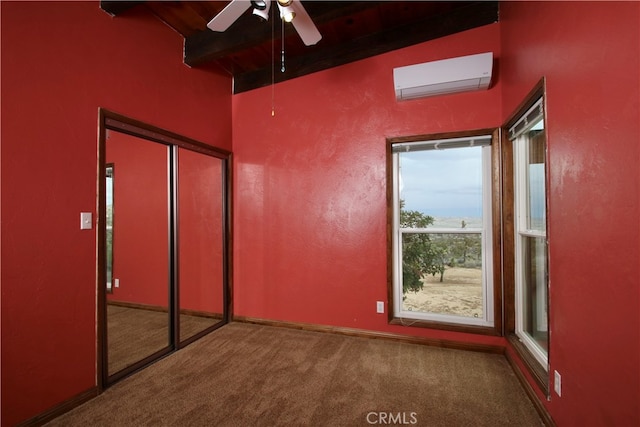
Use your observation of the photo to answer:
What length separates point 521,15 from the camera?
7.05 feet

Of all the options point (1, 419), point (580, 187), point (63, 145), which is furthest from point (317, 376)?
point (63, 145)

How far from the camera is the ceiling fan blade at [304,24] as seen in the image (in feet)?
6.16

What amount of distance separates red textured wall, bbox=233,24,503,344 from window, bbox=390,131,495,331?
152mm

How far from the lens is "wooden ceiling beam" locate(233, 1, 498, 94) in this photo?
9.07ft

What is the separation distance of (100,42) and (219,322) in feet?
9.50

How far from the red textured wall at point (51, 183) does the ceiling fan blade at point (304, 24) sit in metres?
1.48

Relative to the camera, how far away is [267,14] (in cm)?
185

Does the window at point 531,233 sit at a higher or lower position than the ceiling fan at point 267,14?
lower

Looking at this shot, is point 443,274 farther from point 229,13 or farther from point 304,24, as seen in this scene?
point 229,13

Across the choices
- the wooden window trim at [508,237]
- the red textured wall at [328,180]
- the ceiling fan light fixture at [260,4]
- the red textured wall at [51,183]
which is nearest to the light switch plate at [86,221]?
the red textured wall at [51,183]

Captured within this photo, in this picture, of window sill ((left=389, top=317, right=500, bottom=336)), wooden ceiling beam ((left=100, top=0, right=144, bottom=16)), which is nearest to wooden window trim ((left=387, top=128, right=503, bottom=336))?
window sill ((left=389, top=317, right=500, bottom=336))

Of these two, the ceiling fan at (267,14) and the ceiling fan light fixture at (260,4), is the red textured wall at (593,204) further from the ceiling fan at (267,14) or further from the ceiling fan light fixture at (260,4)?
the ceiling fan light fixture at (260,4)

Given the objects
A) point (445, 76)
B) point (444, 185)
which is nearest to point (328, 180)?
point (444, 185)

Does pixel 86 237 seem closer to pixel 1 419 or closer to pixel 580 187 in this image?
pixel 1 419
